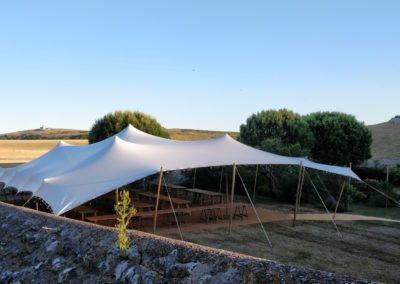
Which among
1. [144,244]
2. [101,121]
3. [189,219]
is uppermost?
[101,121]

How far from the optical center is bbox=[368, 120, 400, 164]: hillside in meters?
41.2

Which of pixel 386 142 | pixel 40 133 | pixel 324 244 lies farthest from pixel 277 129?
pixel 40 133

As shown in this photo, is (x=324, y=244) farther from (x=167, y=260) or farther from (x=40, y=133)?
(x=40, y=133)

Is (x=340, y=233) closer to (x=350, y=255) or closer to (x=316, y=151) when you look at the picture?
(x=350, y=255)

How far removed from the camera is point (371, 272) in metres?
7.52

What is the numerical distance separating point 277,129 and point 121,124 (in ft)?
31.1

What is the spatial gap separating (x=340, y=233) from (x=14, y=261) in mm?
7809

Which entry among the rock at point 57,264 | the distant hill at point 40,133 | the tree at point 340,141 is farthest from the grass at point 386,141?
the distant hill at point 40,133

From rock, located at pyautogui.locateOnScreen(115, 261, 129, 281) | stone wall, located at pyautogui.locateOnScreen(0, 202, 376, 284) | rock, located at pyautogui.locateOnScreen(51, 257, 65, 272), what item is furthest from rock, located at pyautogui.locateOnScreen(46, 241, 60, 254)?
rock, located at pyautogui.locateOnScreen(115, 261, 129, 281)

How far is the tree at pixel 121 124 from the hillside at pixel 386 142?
1995 cm

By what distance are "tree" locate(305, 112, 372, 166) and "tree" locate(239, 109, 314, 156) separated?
1.89 m

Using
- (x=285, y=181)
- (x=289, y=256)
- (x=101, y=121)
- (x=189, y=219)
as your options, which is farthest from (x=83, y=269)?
(x=101, y=121)

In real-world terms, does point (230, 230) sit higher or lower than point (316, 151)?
lower

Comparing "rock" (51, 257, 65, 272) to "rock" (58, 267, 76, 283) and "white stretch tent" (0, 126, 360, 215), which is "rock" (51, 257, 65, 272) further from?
"white stretch tent" (0, 126, 360, 215)
